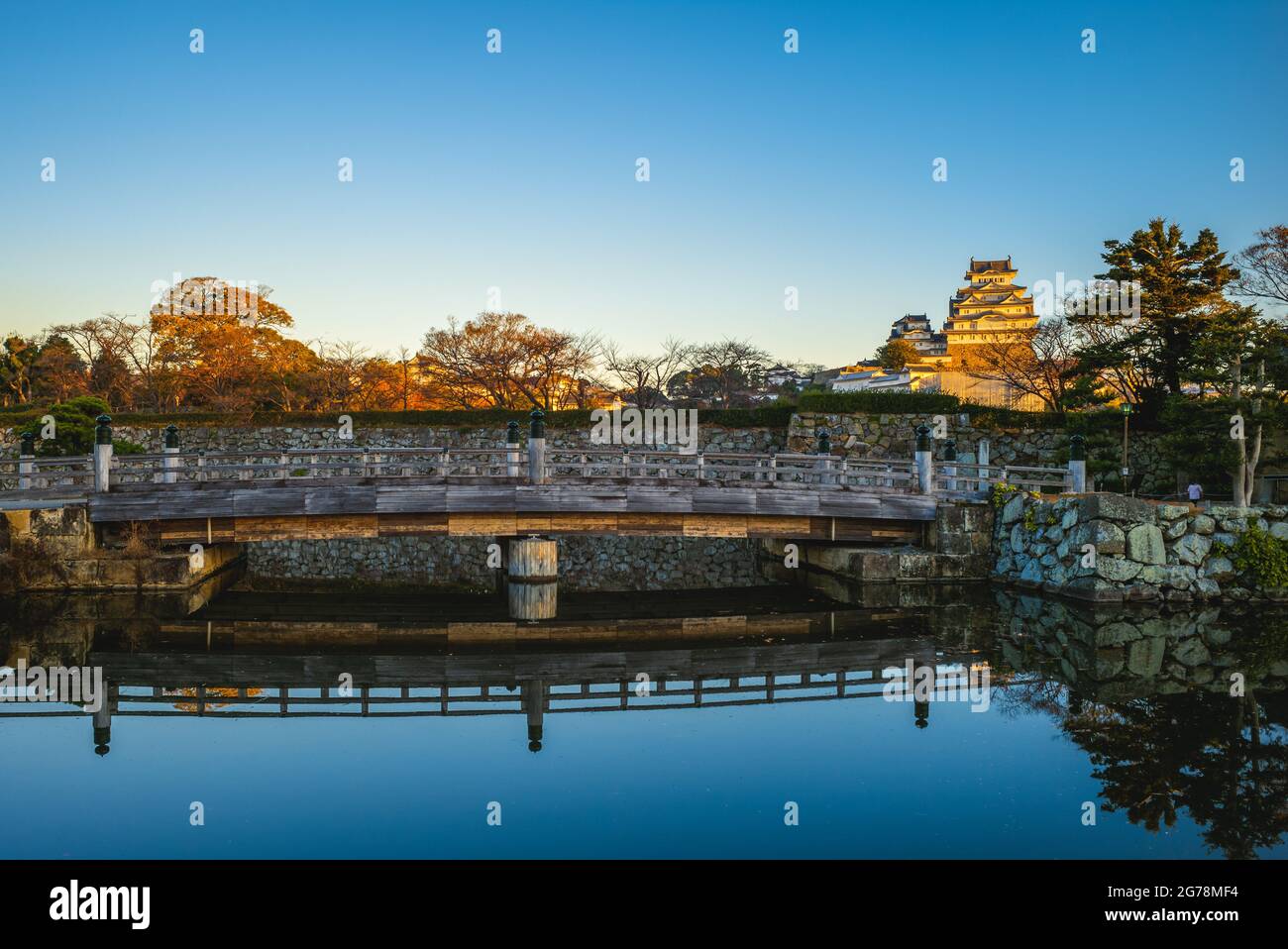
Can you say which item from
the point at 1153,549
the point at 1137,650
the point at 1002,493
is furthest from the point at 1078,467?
the point at 1137,650

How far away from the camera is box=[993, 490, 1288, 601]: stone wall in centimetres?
1666

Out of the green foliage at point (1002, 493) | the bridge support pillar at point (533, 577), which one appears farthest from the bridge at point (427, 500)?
the green foliage at point (1002, 493)

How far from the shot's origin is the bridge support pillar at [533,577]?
16.7 metres

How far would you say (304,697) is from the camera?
10.8 metres

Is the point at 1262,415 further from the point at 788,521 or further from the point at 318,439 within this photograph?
the point at 318,439

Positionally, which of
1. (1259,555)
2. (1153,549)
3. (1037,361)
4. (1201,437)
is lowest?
(1259,555)

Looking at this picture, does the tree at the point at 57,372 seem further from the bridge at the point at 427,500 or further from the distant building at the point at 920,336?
the distant building at the point at 920,336

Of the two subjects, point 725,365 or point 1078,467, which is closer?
point 1078,467

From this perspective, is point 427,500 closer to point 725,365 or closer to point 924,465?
point 924,465

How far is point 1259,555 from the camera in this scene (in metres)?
16.8

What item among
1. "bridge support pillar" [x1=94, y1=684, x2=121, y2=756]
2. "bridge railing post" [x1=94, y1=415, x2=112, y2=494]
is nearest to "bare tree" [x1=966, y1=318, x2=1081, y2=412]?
"bridge railing post" [x1=94, y1=415, x2=112, y2=494]

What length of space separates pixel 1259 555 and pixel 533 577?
44.3 feet

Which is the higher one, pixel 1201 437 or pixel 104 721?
pixel 1201 437
